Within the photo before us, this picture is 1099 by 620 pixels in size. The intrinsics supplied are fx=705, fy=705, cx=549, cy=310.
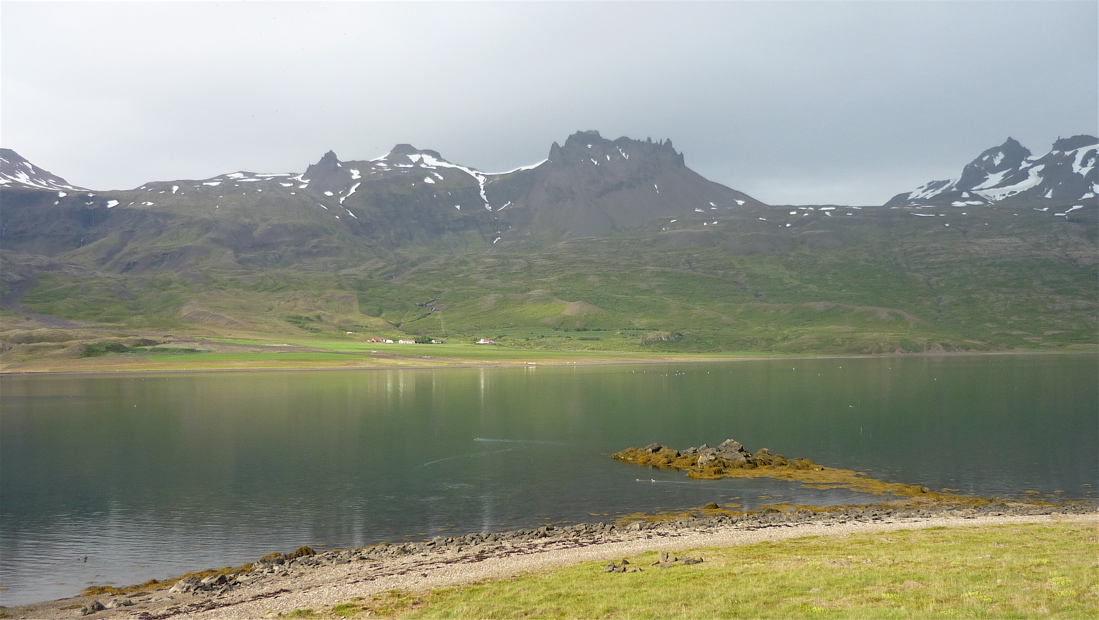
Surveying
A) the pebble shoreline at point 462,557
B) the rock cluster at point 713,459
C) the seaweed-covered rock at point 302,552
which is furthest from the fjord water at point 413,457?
the pebble shoreline at point 462,557

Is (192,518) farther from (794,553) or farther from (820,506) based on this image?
(820,506)

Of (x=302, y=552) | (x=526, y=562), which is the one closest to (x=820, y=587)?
(x=526, y=562)

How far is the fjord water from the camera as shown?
3766cm

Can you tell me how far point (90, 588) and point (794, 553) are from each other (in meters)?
27.9

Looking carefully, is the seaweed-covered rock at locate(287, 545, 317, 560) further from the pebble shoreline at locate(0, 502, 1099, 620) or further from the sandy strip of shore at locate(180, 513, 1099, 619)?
the sandy strip of shore at locate(180, 513, 1099, 619)

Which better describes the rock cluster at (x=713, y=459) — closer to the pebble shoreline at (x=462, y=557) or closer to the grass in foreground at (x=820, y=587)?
the pebble shoreline at (x=462, y=557)

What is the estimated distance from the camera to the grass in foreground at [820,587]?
58.0ft

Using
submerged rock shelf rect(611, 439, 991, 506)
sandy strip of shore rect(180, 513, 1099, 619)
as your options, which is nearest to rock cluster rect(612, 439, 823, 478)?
submerged rock shelf rect(611, 439, 991, 506)

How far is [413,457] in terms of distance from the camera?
61125mm

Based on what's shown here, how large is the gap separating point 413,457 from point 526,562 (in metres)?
35.3

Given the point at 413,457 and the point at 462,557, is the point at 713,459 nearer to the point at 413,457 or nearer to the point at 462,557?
the point at 413,457

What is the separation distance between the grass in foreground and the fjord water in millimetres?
14844

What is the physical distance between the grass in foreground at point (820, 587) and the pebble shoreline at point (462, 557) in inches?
83.1

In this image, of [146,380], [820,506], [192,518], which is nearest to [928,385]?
[820,506]
